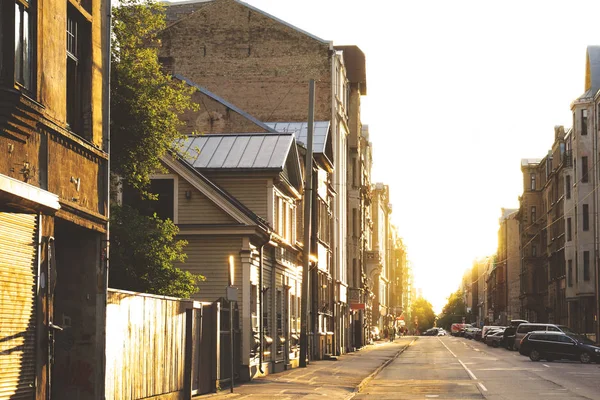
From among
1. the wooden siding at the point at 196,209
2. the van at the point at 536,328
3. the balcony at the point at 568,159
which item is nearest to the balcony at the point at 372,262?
the balcony at the point at 568,159

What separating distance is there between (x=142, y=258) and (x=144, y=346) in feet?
19.9

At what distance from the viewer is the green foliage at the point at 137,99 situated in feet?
71.4

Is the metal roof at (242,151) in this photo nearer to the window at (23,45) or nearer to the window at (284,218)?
the window at (284,218)

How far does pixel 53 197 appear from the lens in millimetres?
11297

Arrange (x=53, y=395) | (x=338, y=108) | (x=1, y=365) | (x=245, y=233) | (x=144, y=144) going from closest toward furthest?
1. (x=1, y=365)
2. (x=53, y=395)
3. (x=144, y=144)
4. (x=245, y=233)
5. (x=338, y=108)

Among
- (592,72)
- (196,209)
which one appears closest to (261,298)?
(196,209)

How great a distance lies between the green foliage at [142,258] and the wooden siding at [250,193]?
775 centimetres

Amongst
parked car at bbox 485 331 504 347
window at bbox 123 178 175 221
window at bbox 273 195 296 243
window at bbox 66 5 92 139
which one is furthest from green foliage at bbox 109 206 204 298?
parked car at bbox 485 331 504 347

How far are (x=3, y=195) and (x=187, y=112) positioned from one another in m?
32.0

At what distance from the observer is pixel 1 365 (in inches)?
508

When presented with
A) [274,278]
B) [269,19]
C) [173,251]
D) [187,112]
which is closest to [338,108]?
[269,19]

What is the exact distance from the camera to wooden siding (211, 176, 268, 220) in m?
32.2

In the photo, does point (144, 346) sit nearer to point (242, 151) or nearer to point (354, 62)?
point (242, 151)

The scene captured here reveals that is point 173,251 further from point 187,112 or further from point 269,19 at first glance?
point 269,19
